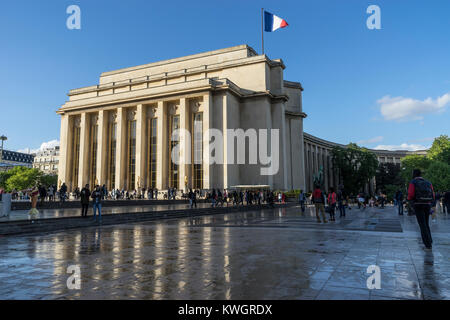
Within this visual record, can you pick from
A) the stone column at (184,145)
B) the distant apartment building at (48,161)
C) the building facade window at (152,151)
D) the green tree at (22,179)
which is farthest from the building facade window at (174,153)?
the distant apartment building at (48,161)

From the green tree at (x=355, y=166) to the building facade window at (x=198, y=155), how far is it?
39.1 metres

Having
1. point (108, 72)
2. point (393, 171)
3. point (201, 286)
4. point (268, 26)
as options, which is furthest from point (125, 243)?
point (393, 171)

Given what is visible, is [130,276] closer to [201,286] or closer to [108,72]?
[201,286]

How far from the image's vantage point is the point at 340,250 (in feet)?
20.1

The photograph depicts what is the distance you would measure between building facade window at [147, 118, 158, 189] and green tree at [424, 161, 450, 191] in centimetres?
4748

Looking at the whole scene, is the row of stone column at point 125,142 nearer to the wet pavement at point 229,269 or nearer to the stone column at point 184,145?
the stone column at point 184,145

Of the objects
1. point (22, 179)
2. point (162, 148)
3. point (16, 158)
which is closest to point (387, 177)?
point (162, 148)

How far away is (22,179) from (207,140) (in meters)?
54.3

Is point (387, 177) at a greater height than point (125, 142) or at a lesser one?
lesser

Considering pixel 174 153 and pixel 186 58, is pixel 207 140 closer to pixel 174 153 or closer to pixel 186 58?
pixel 174 153

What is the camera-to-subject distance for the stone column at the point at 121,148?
4457 cm

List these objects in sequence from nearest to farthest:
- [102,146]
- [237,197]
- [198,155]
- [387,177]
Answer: [237,197] < [198,155] < [102,146] < [387,177]

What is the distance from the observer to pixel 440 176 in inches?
2095
